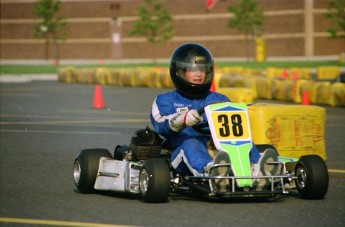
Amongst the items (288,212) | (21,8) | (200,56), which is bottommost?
(288,212)

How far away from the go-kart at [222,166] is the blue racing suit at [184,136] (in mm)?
89

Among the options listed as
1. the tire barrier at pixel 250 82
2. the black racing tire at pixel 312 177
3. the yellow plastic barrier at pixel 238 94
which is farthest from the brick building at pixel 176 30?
the black racing tire at pixel 312 177

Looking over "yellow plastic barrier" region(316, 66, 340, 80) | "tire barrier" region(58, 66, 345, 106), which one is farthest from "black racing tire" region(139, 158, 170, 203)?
"yellow plastic barrier" region(316, 66, 340, 80)

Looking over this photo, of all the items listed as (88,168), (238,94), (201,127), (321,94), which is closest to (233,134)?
(201,127)

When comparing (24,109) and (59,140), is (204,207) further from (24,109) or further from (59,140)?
(24,109)

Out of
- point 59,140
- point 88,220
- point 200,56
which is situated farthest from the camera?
point 59,140

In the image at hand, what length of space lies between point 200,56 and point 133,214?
1.97 m

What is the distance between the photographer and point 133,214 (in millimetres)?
7652

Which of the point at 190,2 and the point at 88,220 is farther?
the point at 190,2

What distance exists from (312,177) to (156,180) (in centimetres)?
136

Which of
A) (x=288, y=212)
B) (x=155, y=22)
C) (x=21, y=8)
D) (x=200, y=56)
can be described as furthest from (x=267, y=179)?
(x=21, y=8)

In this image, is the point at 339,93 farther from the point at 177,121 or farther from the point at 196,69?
the point at 177,121

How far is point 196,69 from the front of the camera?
29.2ft

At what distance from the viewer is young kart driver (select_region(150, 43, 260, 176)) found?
332 inches
